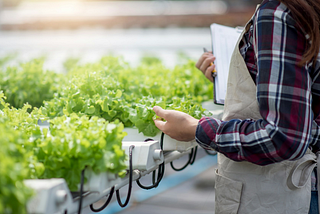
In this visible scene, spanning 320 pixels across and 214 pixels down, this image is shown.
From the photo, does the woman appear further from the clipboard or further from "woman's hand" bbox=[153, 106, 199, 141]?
the clipboard

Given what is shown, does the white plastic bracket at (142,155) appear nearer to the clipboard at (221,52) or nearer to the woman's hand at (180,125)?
the woman's hand at (180,125)

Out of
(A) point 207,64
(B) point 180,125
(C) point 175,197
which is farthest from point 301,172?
(C) point 175,197

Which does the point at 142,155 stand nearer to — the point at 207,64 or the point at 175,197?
the point at 207,64

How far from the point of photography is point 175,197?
3.73 m

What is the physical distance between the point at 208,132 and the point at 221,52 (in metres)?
0.62

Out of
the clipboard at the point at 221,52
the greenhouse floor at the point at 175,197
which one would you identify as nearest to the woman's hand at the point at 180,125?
the clipboard at the point at 221,52

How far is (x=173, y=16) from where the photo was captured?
21.2 ft

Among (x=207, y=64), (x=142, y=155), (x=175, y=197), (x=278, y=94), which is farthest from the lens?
(x=175, y=197)

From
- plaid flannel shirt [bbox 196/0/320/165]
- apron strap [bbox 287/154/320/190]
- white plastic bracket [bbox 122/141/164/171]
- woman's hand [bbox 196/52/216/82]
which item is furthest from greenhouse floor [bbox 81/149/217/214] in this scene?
plaid flannel shirt [bbox 196/0/320/165]

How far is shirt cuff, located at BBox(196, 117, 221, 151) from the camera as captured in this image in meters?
0.91

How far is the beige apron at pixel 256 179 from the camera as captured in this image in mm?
973

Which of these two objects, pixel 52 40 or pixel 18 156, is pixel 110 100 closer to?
pixel 18 156

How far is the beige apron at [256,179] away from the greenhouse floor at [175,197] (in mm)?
2261

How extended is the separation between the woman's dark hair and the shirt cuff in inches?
11.2
